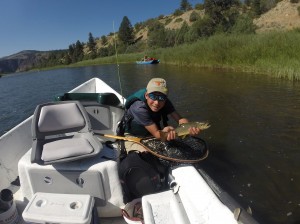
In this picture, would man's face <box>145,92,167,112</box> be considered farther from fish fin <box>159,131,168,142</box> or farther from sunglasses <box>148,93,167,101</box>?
fish fin <box>159,131,168,142</box>

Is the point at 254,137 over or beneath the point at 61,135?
beneath

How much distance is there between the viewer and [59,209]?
2.52m

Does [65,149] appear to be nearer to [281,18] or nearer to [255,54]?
[255,54]

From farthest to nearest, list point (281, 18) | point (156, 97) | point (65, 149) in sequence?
point (281, 18), point (156, 97), point (65, 149)

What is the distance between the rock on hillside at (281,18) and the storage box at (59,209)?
36209 millimetres

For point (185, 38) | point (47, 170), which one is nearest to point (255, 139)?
point (47, 170)

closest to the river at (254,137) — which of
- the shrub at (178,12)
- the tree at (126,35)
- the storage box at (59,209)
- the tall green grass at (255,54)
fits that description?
the tall green grass at (255,54)

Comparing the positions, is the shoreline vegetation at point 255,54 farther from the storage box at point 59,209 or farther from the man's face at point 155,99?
the storage box at point 59,209

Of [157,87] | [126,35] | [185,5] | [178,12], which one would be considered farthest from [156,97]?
[185,5]

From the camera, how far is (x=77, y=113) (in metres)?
3.62

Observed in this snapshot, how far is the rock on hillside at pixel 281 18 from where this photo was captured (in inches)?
1371

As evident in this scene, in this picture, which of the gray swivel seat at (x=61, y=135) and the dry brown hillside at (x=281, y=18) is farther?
the dry brown hillside at (x=281, y=18)

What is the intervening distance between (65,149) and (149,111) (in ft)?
4.48

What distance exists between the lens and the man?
141 inches
